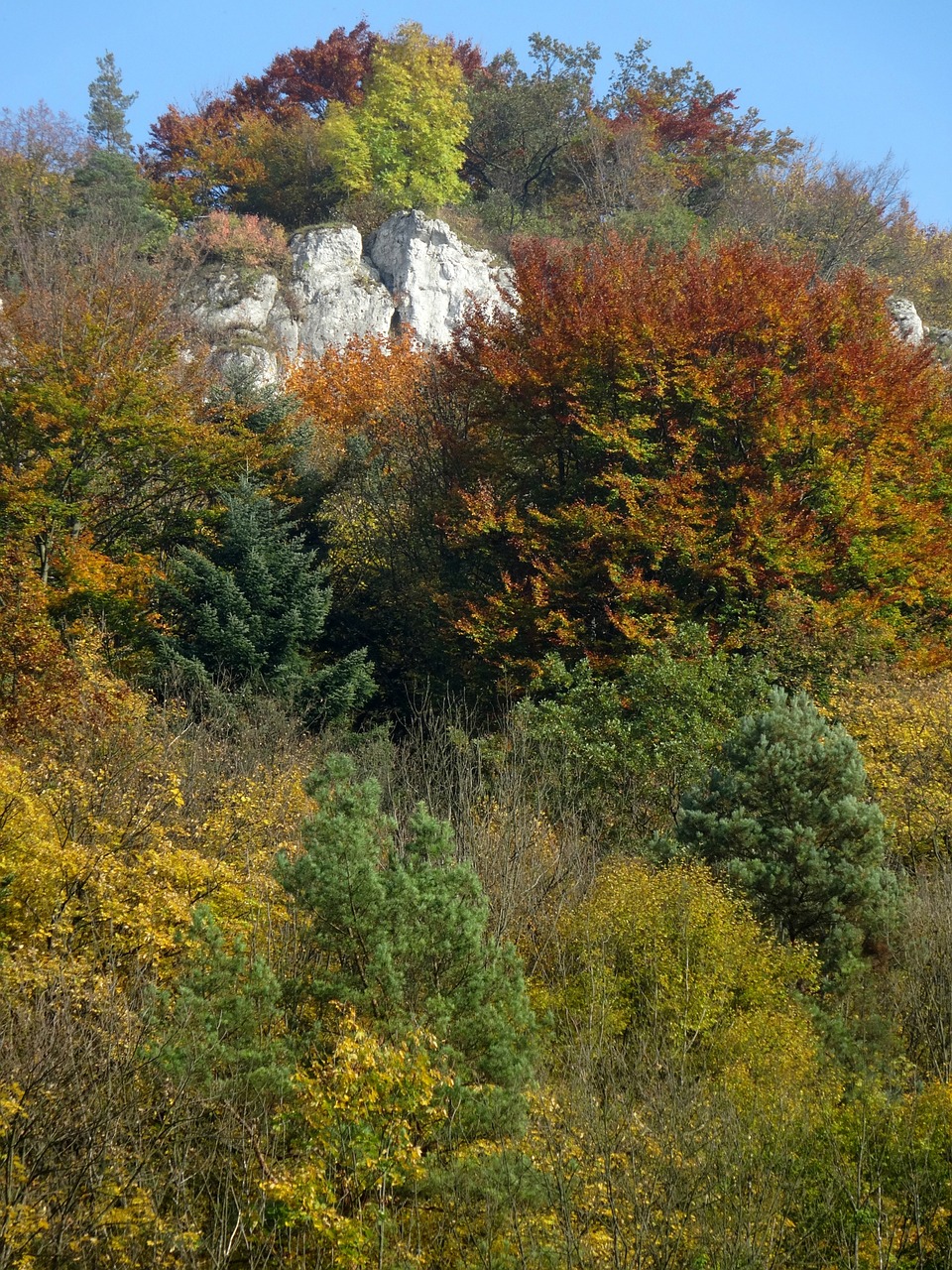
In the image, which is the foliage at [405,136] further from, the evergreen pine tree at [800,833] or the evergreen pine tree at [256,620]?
the evergreen pine tree at [800,833]

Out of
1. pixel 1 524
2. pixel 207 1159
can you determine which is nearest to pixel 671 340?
pixel 1 524

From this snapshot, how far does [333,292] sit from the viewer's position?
41.4 metres

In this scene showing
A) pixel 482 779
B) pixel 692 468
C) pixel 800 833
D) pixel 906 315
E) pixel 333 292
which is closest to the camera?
pixel 800 833

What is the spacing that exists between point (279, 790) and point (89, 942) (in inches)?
166

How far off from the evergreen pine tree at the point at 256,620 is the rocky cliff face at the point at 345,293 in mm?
16214

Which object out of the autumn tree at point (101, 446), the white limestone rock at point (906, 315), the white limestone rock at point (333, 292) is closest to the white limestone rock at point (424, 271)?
the white limestone rock at point (333, 292)

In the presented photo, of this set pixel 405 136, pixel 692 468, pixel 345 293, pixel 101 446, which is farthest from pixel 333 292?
pixel 692 468

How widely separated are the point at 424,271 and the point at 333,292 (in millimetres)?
3637

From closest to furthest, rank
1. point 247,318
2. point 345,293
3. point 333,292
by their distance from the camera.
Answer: point 247,318, point 333,292, point 345,293

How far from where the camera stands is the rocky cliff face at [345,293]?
127 ft

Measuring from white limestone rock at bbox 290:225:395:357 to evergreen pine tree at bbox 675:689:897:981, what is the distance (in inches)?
1175

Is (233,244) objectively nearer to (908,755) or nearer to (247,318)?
(247,318)

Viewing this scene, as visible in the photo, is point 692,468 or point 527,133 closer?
point 692,468

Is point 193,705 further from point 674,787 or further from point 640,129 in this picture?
point 640,129
